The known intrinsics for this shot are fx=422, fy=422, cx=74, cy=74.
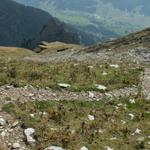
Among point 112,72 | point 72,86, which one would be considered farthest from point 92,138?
point 112,72

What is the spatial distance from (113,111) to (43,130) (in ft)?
15.8

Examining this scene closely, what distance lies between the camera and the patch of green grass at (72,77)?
1013 inches

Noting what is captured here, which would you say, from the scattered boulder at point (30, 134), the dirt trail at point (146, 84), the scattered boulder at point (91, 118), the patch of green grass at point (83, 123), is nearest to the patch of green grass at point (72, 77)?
the dirt trail at point (146, 84)

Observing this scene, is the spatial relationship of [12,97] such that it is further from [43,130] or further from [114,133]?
[114,133]

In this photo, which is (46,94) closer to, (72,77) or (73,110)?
(73,110)

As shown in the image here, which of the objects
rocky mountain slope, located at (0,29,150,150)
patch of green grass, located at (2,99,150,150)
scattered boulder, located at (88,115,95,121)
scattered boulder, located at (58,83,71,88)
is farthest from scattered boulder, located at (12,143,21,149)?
scattered boulder, located at (58,83,71,88)

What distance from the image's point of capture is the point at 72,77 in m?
28.5

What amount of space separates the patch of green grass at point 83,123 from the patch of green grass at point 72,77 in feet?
11.1

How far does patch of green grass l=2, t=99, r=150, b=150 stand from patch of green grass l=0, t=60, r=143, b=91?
338cm

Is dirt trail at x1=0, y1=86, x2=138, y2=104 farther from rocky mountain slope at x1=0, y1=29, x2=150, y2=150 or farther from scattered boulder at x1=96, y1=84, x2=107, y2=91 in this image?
scattered boulder at x1=96, y1=84, x2=107, y2=91

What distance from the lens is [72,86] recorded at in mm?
25656

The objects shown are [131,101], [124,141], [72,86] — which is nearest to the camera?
[124,141]

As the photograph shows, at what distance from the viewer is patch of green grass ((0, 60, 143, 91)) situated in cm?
2572

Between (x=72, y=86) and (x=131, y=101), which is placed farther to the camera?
(x=72, y=86)
